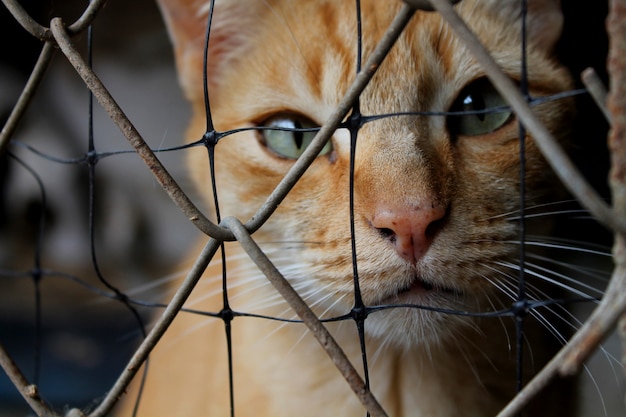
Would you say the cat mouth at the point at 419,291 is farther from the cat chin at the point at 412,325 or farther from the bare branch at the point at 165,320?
the bare branch at the point at 165,320

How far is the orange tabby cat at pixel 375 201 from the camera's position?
0.97 meters

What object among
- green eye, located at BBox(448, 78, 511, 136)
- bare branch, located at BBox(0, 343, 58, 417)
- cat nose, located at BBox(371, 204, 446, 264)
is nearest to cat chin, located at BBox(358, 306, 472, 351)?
cat nose, located at BBox(371, 204, 446, 264)

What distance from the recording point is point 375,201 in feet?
3.06

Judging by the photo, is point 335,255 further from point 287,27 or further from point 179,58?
point 179,58

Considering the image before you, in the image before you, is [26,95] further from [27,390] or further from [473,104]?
[473,104]

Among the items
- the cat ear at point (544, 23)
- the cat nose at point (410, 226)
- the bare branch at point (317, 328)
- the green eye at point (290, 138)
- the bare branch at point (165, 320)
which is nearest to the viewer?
the bare branch at point (317, 328)

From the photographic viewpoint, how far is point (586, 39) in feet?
6.56

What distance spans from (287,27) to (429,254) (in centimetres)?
66

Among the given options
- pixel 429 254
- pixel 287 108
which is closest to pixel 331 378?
pixel 429 254

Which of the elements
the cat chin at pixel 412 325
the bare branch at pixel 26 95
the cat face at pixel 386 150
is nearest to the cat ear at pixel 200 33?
the cat face at pixel 386 150

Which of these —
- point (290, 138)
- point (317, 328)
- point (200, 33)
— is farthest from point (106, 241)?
point (317, 328)

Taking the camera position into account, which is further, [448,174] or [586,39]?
[586,39]

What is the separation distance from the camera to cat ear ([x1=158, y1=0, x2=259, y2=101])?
1.40m

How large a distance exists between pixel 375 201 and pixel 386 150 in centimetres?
10
